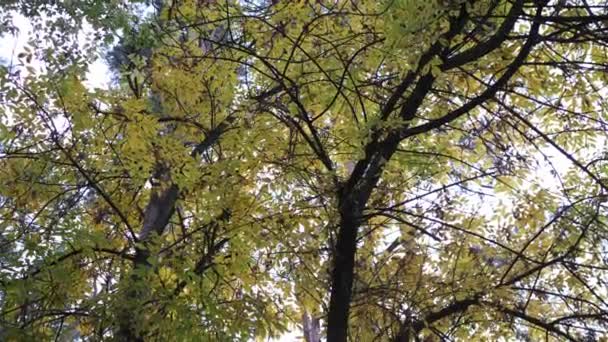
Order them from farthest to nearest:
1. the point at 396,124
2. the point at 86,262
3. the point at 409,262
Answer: the point at 409,262
the point at 86,262
the point at 396,124

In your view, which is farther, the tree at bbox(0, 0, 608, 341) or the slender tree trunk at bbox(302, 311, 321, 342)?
the slender tree trunk at bbox(302, 311, 321, 342)

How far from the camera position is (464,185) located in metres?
3.40

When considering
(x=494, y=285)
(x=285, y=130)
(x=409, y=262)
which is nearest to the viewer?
(x=494, y=285)

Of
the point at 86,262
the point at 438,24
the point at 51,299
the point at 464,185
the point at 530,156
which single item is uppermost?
the point at 530,156

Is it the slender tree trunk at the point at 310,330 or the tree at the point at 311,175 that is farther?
the slender tree trunk at the point at 310,330

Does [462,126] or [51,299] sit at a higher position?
[462,126]

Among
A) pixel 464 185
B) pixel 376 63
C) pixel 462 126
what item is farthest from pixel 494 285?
pixel 376 63

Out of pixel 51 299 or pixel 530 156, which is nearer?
pixel 51 299

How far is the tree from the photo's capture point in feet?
8.26

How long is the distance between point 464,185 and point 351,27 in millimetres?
1153

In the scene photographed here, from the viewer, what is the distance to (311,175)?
10.1 feet

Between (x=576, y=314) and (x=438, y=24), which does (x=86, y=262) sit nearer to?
(x=438, y=24)

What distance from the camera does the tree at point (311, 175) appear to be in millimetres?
2518

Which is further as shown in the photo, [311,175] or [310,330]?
[310,330]
